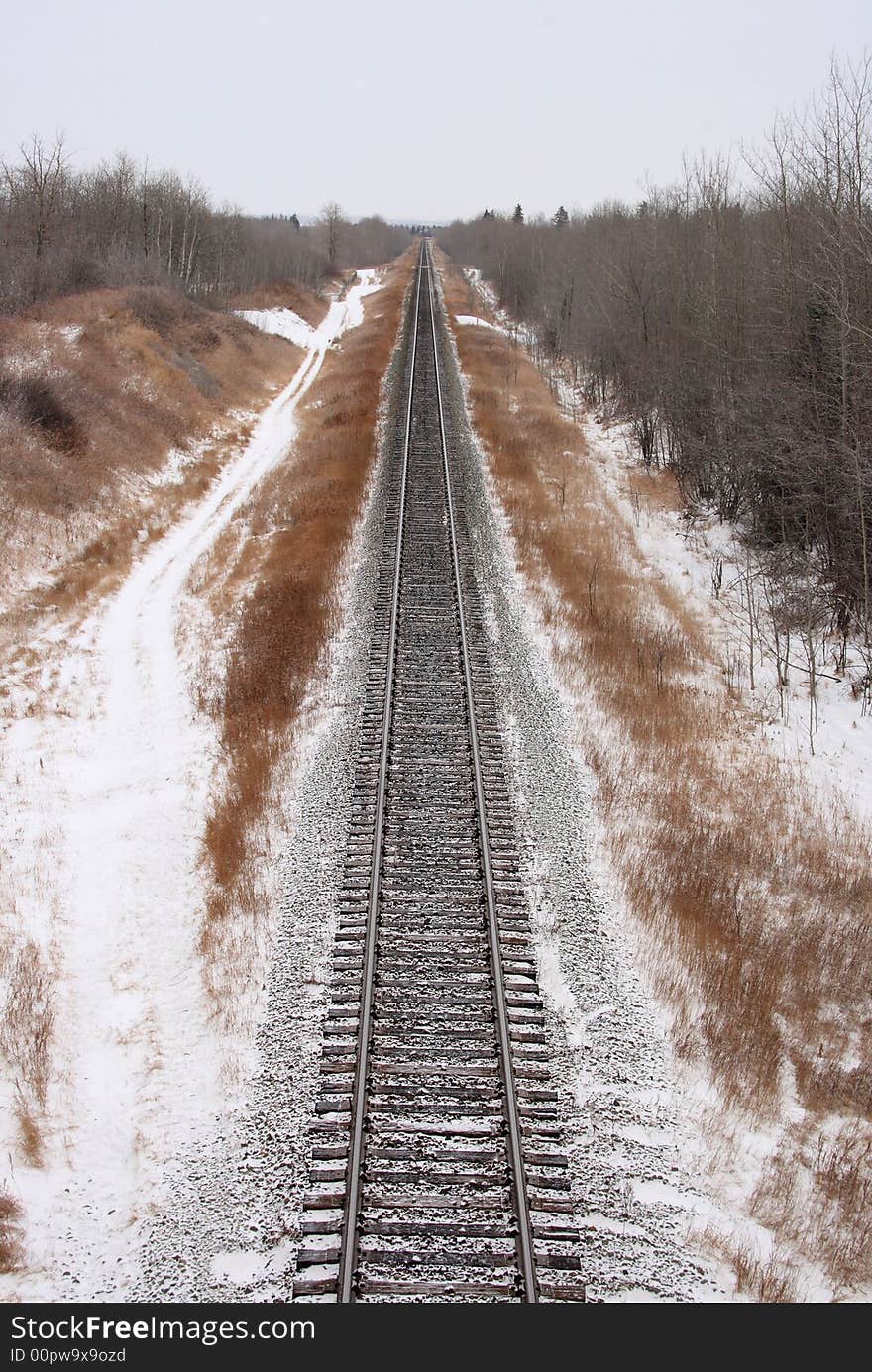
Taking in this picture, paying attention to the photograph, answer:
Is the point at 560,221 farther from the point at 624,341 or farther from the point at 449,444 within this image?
the point at 449,444

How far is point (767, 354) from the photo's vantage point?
19703 mm

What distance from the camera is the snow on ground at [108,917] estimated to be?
233 inches

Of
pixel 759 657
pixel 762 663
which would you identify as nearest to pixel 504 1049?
pixel 762 663

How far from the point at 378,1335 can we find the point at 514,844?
17.1 ft

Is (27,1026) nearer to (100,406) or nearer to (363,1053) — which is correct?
(363,1053)

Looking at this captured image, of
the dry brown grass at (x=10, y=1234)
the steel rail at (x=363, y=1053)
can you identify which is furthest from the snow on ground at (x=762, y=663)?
the dry brown grass at (x=10, y=1234)

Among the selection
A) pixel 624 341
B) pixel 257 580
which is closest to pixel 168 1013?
pixel 257 580

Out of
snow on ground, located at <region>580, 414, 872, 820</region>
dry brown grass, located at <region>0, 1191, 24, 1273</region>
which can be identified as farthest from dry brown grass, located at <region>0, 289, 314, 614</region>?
snow on ground, located at <region>580, 414, 872, 820</region>

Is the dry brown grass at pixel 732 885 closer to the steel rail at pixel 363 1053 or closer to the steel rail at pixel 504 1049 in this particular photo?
the steel rail at pixel 504 1049

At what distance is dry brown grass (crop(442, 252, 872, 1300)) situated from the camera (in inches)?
249

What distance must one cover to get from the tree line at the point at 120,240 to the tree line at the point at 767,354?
24771 mm

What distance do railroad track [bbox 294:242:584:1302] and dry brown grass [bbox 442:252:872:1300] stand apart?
141 centimetres

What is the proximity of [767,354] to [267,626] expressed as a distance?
13.8 m

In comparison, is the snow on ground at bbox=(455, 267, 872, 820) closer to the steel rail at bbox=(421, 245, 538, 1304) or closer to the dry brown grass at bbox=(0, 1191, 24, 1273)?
the steel rail at bbox=(421, 245, 538, 1304)
